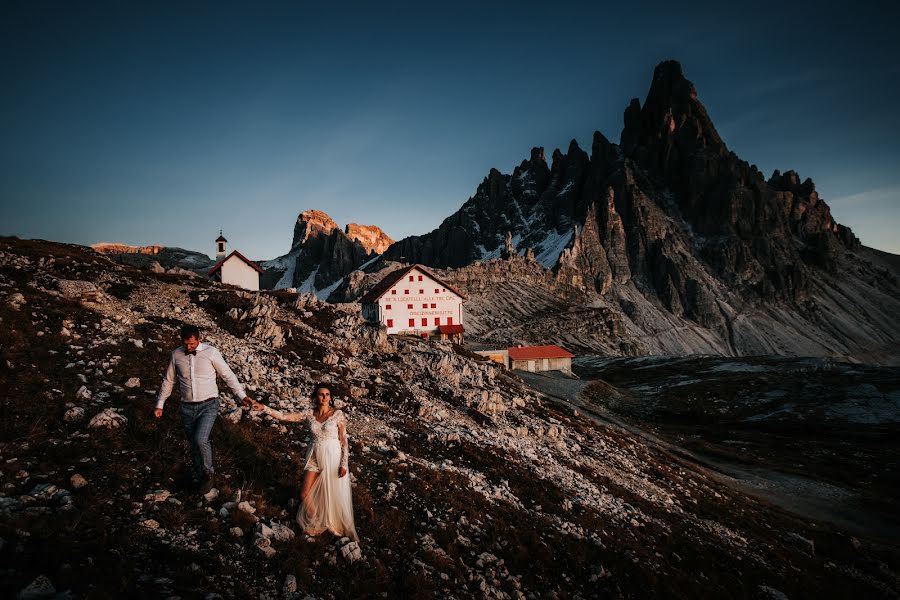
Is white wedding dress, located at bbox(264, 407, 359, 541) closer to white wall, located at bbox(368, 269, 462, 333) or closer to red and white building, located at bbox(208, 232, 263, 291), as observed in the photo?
red and white building, located at bbox(208, 232, 263, 291)

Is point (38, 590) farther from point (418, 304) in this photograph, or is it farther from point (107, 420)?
point (418, 304)

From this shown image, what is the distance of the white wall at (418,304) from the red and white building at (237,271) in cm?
2137

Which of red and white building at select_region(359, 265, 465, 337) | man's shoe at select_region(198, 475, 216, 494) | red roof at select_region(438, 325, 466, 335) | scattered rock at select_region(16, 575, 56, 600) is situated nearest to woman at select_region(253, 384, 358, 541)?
man's shoe at select_region(198, 475, 216, 494)

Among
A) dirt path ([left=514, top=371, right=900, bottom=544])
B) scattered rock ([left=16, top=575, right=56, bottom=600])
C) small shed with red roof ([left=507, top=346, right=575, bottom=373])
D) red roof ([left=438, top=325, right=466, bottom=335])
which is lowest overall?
dirt path ([left=514, top=371, right=900, bottom=544])

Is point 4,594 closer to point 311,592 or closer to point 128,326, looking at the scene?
point 311,592

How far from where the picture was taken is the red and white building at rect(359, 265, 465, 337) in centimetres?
7375

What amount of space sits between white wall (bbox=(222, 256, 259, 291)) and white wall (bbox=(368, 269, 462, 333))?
21.3 metres

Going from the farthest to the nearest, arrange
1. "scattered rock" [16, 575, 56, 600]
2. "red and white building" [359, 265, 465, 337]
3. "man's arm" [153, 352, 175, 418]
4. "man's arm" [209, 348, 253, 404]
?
"red and white building" [359, 265, 465, 337] < "man's arm" [209, 348, 253, 404] < "man's arm" [153, 352, 175, 418] < "scattered rock" [16, 575, 56, 600]

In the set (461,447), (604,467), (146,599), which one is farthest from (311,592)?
(604,467)

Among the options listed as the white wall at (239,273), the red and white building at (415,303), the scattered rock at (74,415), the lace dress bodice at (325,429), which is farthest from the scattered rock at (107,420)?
the red and white building at (415,303)

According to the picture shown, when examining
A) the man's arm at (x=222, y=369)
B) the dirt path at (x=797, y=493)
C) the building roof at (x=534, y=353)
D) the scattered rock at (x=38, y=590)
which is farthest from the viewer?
the building roof at (x=534, y=353)

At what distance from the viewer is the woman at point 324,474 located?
29.6 ft

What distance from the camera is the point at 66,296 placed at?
2050 cm

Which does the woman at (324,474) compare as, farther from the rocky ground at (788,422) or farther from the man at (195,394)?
the rocky ground at (788,422)
